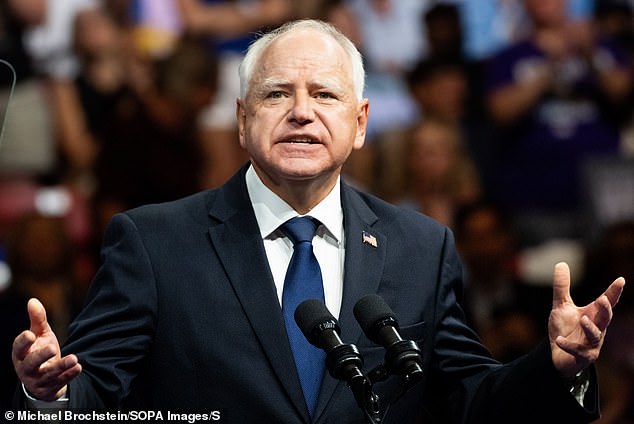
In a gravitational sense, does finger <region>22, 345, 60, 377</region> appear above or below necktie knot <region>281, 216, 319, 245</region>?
below

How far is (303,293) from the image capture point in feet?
7.85

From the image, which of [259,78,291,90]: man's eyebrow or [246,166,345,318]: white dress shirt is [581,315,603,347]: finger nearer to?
[246,166,345,318]: white dress shirt

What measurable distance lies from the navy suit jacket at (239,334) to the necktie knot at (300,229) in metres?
0.07

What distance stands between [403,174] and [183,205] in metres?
3.13

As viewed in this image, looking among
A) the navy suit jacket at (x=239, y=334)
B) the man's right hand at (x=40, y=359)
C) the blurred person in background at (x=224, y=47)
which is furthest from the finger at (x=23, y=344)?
the blurred person in background at (x=224, y=47)

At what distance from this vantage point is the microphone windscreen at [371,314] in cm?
210

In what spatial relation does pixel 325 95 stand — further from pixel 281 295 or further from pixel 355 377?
pixel 355 377

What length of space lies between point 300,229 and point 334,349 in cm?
51

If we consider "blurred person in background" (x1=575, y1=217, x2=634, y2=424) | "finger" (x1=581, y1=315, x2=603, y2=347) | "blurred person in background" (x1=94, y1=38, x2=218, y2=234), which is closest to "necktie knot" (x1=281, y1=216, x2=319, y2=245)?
"finger" (x1=581, y1=315, x2=603, y2=347)

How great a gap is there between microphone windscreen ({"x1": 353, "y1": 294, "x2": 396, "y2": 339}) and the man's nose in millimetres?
474

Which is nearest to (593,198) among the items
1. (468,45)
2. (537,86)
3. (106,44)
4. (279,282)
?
(537,86)

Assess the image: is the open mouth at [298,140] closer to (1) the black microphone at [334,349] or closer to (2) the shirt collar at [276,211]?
(2) the shirt collar at [276,211]

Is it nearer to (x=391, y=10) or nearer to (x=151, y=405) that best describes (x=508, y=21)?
(x=391, y=10)

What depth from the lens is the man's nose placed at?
2451 millimetres
